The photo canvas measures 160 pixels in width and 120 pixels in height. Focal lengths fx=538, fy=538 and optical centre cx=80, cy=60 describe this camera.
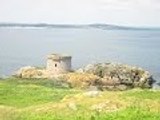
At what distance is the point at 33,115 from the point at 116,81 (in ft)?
179

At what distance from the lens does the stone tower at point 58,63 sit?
242ft

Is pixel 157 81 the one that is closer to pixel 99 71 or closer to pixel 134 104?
pixel 99 71

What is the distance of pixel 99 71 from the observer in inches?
3226

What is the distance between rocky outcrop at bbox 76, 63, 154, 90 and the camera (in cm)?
8000

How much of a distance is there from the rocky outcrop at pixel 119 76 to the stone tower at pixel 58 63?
15.6 ft

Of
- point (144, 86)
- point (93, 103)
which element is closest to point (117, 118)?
point (93, 103)

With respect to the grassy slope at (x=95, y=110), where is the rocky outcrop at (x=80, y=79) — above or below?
below

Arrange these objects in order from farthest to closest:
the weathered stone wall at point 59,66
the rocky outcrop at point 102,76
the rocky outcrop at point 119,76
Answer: the rocky outcrop at point 119,76 < the weathered stone wall at point 59,66 < the rocky outcrop at point 102,76

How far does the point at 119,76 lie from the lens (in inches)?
3211

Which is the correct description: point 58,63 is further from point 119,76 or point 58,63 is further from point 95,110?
point 95,110

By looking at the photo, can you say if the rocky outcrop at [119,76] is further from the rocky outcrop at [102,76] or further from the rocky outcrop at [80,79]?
the rocky outcrop at [80,79]

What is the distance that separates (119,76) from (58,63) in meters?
11.7

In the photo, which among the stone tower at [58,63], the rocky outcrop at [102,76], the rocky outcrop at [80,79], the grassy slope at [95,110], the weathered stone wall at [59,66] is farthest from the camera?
the weathered stone wall at [59,66]

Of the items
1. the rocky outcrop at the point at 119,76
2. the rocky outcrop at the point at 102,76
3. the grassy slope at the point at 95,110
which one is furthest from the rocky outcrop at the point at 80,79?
the grassy slope at the point at 95,110
